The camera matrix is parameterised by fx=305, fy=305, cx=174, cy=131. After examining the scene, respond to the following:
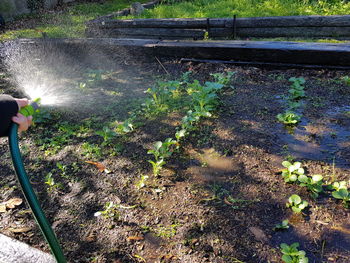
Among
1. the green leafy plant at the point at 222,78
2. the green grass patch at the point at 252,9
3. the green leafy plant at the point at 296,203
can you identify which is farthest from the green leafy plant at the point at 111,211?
the green grass patch at the point at 252,9

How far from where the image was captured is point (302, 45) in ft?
12.5

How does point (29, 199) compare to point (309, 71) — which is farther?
point (309, 71)

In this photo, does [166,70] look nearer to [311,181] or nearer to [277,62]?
[277,62]

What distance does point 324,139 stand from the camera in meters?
2.53

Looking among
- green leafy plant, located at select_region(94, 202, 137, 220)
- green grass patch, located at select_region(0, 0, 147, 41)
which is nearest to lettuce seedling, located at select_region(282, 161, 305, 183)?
green leafy plant, located at select_region(94, 202, 137, 220)

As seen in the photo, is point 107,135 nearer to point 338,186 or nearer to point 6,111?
point 6,111

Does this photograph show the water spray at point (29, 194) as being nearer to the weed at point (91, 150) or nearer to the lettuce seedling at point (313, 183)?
the weed at point (91, 150)

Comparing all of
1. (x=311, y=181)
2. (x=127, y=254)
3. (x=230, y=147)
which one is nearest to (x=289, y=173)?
(x=311, y=181)

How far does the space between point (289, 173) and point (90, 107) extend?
2294mm

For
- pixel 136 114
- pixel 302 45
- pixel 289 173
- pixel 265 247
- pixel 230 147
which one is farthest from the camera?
pixel 302 45

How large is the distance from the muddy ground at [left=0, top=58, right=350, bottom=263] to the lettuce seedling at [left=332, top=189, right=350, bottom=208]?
5 cm

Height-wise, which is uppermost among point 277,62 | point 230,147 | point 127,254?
point 277,62

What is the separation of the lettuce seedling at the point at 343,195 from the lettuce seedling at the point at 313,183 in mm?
106

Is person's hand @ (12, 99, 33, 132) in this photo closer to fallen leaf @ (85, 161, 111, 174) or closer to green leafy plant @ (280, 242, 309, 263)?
fallen leaf @ (85, 161, 111, 174)
